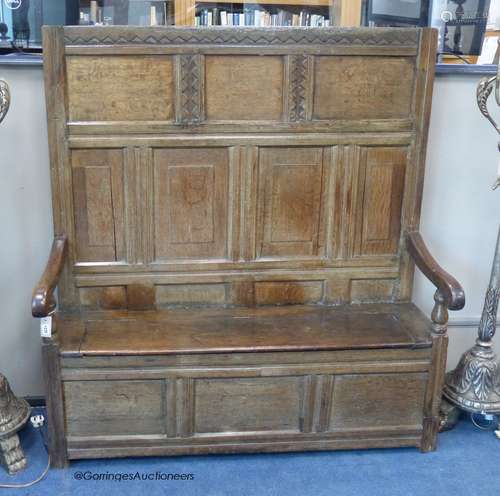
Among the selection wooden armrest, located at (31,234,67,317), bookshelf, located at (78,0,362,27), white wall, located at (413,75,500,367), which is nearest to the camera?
wooden armrest, located at (31,234,67,317)

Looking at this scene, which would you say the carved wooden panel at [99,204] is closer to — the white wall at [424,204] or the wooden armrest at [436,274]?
the white wall at [424,204]

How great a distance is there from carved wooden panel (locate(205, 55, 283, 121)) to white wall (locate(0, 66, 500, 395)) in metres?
0.63

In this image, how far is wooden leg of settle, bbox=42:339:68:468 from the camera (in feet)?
6.74

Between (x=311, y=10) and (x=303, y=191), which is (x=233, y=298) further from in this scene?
(x=311, y=10)

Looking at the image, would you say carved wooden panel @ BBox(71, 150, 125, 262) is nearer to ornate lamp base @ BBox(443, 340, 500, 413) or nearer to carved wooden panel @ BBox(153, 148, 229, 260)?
carved wooden panel @ BBox(153, 148, 229, 260)

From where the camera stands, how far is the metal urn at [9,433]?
2.20 m

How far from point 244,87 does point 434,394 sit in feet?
4.10

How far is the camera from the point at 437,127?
252 centimetres

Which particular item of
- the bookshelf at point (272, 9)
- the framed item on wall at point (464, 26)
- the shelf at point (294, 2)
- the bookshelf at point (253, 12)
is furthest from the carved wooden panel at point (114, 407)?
the shelf at point (294, 2)

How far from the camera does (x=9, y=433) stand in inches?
86.3

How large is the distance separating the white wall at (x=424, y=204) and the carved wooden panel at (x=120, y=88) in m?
0.22

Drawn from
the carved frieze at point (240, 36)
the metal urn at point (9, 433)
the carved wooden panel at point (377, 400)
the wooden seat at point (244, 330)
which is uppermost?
the carved frieze at point (240, 36)

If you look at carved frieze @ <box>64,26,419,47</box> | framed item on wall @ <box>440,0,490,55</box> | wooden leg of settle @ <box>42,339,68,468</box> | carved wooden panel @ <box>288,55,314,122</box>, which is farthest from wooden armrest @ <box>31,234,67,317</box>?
framed item on wall @ <box>440,0,490,55</box>


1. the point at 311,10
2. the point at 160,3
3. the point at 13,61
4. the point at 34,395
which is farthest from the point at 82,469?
the point at 311,10
